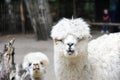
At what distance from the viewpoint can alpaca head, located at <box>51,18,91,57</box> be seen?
14.8 ft

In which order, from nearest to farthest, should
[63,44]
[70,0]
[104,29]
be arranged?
[63,44] < [104,29] < [70,0]

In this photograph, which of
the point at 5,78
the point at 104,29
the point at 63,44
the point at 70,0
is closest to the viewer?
the point at 63,44

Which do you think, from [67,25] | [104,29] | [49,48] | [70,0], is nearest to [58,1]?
[70,0]

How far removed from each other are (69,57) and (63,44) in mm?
170

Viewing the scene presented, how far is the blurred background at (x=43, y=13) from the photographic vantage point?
50.1 feet

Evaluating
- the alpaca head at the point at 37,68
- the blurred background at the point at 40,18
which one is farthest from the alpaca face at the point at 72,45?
the blurred background at the point at 40,18

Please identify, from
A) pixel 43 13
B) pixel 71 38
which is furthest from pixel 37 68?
pixel 43 13

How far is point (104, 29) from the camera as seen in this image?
17.0 meters

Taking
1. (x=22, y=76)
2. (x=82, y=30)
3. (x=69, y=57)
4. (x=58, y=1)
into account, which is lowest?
(x=22, y=76)

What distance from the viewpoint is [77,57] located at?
465 cm

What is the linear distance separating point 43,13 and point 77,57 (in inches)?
420

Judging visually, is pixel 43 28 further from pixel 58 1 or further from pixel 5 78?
pixel 5 78

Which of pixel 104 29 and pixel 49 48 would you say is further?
pixel 104 29

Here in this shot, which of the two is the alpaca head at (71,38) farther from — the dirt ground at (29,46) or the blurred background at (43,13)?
the blurred background at (43,13)
